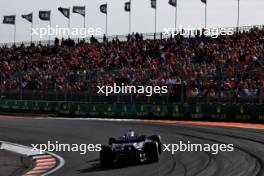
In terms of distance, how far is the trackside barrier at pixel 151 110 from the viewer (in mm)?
25291

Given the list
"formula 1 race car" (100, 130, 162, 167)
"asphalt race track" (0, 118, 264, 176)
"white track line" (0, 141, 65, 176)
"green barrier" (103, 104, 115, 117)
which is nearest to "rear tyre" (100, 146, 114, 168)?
"formula 1 race car" (100, 130, 162, 167)

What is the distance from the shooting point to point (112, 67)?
119ft

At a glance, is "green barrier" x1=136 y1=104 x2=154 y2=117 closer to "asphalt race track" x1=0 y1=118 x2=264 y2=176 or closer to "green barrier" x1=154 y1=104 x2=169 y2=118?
"green barrier" x1=154 y1=104 x2=169 y2=118

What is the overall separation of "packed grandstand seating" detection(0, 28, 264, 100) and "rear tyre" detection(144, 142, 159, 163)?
11.7 meters

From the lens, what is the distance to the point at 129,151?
1312 cm

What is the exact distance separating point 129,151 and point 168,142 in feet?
17.4

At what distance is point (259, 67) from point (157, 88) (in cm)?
588

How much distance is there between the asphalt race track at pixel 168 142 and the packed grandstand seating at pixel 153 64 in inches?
119

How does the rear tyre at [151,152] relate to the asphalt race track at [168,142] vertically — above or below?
above

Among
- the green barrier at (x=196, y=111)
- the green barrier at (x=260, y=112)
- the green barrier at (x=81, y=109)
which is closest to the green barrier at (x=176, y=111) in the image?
the green barrier at (x=196, y=111)

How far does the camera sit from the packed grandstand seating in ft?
82.0

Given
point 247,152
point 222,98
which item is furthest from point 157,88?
point 247,152

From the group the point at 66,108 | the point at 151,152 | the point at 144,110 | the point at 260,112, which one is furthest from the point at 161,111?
the point at 151,152

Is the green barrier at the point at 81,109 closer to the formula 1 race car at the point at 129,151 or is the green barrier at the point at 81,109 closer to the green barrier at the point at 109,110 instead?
the green barrier at the point at 109,110
